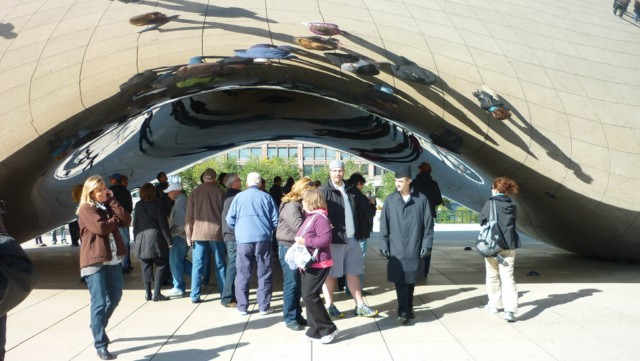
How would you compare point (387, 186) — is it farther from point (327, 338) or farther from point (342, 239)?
point (327, 338)

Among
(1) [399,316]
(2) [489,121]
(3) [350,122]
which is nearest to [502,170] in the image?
(2) [489,121]

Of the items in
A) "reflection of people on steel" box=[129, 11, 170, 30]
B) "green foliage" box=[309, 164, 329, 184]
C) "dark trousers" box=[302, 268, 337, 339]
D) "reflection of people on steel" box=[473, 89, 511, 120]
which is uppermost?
"reflection of people on steel" box=[129, 11, 170, 30]

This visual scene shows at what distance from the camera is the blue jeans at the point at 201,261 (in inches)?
299

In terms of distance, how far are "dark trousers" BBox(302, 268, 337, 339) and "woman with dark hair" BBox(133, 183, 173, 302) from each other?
2748mm

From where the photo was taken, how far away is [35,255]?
1348cm

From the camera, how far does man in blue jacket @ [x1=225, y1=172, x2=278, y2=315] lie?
22.2 feet

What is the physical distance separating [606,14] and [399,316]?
17.8 ft

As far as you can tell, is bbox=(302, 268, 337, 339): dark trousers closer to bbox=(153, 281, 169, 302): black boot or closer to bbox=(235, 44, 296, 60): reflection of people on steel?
bbox=(153, 281, 169, 302): black boot

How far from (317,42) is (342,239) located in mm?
2727

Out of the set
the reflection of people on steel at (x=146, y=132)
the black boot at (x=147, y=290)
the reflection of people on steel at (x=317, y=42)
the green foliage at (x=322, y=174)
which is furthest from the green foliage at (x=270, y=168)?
the reflection of people on steel at (x=317, y=42)

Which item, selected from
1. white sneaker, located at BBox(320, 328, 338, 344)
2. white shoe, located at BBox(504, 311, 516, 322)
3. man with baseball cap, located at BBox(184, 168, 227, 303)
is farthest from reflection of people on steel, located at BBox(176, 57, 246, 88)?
white shoe, located at BBox(504, 311, 516, 322)

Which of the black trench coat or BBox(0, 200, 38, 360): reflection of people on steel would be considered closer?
BBox(0, 200, 38, 360): reflection of people on steel

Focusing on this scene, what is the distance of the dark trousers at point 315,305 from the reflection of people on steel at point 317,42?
3272 millimetres

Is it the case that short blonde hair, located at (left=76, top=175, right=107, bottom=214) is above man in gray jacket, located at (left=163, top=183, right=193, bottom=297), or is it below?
above
